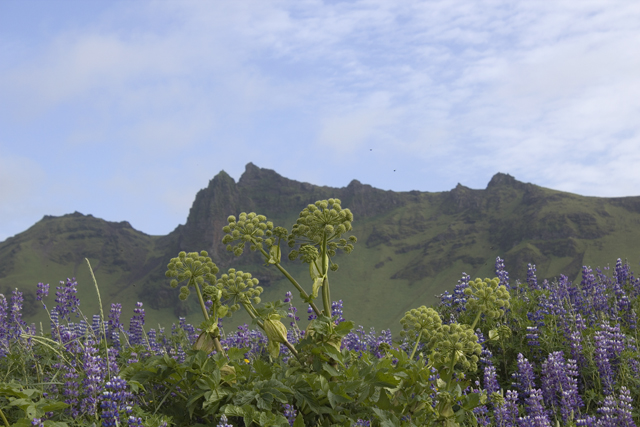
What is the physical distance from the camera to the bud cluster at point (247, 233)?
15.2ft

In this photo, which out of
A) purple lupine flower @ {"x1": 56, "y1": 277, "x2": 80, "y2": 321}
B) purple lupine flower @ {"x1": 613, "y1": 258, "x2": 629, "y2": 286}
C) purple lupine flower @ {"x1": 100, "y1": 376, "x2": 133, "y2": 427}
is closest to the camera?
purple lupine flower @ {"x1": 100, "y1": 376, "x2": 133, "y2": 427}

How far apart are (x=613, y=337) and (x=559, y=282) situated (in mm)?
2987

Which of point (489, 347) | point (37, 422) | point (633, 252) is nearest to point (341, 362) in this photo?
point (37, 422)

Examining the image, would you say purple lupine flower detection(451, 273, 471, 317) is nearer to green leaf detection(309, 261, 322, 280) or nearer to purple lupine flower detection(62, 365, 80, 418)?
green leaf detection(309, 261, 322, 280)

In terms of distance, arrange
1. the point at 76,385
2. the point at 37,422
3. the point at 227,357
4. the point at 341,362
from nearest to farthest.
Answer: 1. the point at 37,422
2. the point at 341,362
3. the point at 227,357
4. the point at 76,385

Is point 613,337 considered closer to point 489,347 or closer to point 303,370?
point 489,347

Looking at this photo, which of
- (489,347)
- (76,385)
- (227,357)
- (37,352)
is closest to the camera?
(227,357)

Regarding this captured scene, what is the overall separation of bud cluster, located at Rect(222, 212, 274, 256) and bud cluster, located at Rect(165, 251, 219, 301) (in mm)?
285

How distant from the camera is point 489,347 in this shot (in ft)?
26.5

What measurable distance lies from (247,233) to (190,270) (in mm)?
638

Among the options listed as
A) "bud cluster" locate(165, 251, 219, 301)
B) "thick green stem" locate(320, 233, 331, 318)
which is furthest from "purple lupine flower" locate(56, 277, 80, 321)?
"thick green stem" locate(320, 233, 331, 318)

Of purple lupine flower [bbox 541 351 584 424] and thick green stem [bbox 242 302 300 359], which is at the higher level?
thick green stem [bbox 242 302 300 359]

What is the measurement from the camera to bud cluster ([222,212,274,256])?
464 cm

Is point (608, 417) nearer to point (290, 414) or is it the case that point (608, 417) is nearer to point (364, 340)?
point (290, 414)
